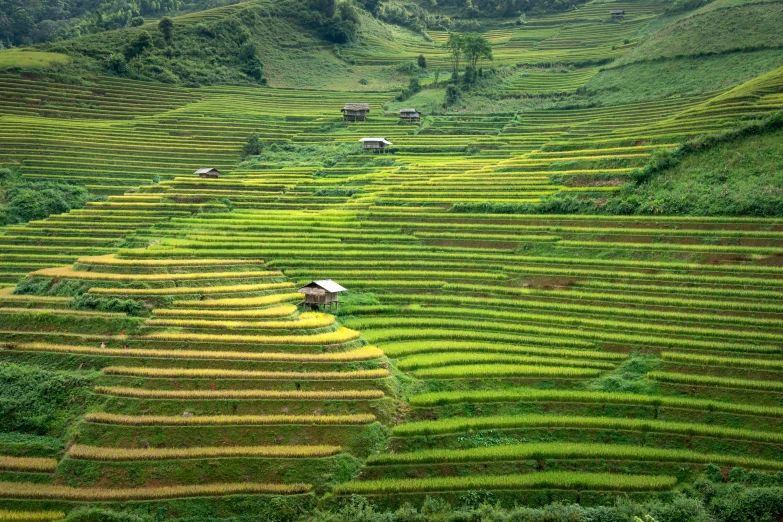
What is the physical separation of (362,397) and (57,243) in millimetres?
25160

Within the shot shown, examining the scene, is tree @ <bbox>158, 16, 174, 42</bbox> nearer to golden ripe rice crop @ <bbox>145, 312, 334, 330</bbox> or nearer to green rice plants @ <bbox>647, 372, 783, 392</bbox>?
golden ripe rice crop @ <bbox>145, 312, 334, 330</bbox>

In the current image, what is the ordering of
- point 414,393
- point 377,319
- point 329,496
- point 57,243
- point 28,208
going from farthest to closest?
point 28,208 < point 57,243 < point 377,319 < point 414,393 < point 329,496

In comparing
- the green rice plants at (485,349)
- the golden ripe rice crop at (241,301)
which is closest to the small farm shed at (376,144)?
the golden ripe rice crop at (241,301)

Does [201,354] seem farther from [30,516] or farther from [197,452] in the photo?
[30,516]

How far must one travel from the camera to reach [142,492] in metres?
18.6

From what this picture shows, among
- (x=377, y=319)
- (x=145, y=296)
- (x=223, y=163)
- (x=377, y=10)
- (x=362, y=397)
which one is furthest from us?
(x=377, y=10)

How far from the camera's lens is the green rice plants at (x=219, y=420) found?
2067 cm

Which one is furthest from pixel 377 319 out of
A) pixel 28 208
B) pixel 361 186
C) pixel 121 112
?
pixel 121 112

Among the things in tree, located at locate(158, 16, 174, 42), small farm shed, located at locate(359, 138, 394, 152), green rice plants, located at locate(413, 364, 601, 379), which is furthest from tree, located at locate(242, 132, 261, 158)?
green rice plants, located at locate(413, 364, 601, 379)

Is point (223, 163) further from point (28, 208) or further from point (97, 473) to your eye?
point (97, 473)

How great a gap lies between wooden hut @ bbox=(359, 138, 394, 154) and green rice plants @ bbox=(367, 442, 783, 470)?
3805 centimetres

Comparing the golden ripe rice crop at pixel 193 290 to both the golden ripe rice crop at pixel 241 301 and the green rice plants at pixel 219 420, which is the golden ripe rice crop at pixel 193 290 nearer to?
the golden ripe rice crop at pixel 241 301

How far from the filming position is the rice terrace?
19.3 meters

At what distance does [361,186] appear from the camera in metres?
46.1
